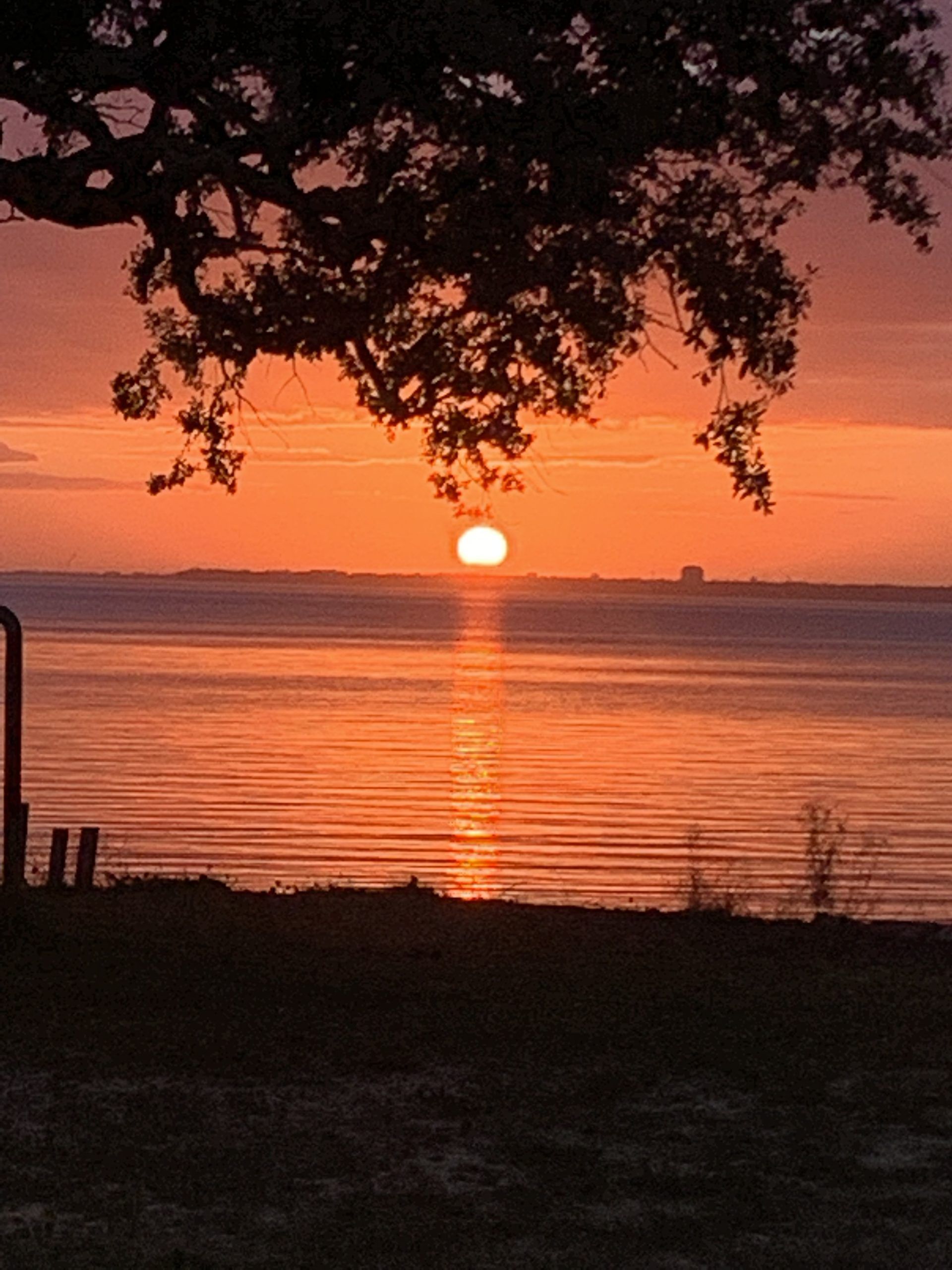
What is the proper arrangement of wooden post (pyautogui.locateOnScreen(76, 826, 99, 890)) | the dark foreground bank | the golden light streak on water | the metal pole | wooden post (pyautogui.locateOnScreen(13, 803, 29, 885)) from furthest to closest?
the golden light streak on water < wooden post (pyautogui.locateOnScreen(76, 826, 99, 890)) < wooden post (pyautogui.locateOnScreen(13, 803, 29, 885)) < the metal pole < the dark foreground bank

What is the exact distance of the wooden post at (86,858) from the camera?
1709cm

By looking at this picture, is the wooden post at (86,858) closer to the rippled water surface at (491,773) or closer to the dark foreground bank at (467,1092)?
the dark foreground bank at (467,1092)

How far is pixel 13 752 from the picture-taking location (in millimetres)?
15656

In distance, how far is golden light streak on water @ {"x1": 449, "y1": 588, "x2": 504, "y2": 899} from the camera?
1284 inches

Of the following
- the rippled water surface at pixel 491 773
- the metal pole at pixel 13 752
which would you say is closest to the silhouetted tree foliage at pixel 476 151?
the metal pole at pixel 13 752

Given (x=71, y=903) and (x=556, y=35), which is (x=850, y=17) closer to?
(x=556, y=35)

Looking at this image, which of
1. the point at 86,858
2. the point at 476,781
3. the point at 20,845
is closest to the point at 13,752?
the point at 20,845

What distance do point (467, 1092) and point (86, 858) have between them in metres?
7.42

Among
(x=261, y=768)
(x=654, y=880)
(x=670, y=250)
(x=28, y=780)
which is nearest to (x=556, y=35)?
(x=670, y=250)

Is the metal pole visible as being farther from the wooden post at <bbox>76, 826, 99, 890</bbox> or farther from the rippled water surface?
the rippled water surface

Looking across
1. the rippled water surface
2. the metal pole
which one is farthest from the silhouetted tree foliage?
the rippled water surface

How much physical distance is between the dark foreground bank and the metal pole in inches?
23.8

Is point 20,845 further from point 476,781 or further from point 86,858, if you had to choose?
point 476,781

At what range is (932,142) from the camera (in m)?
13.8
